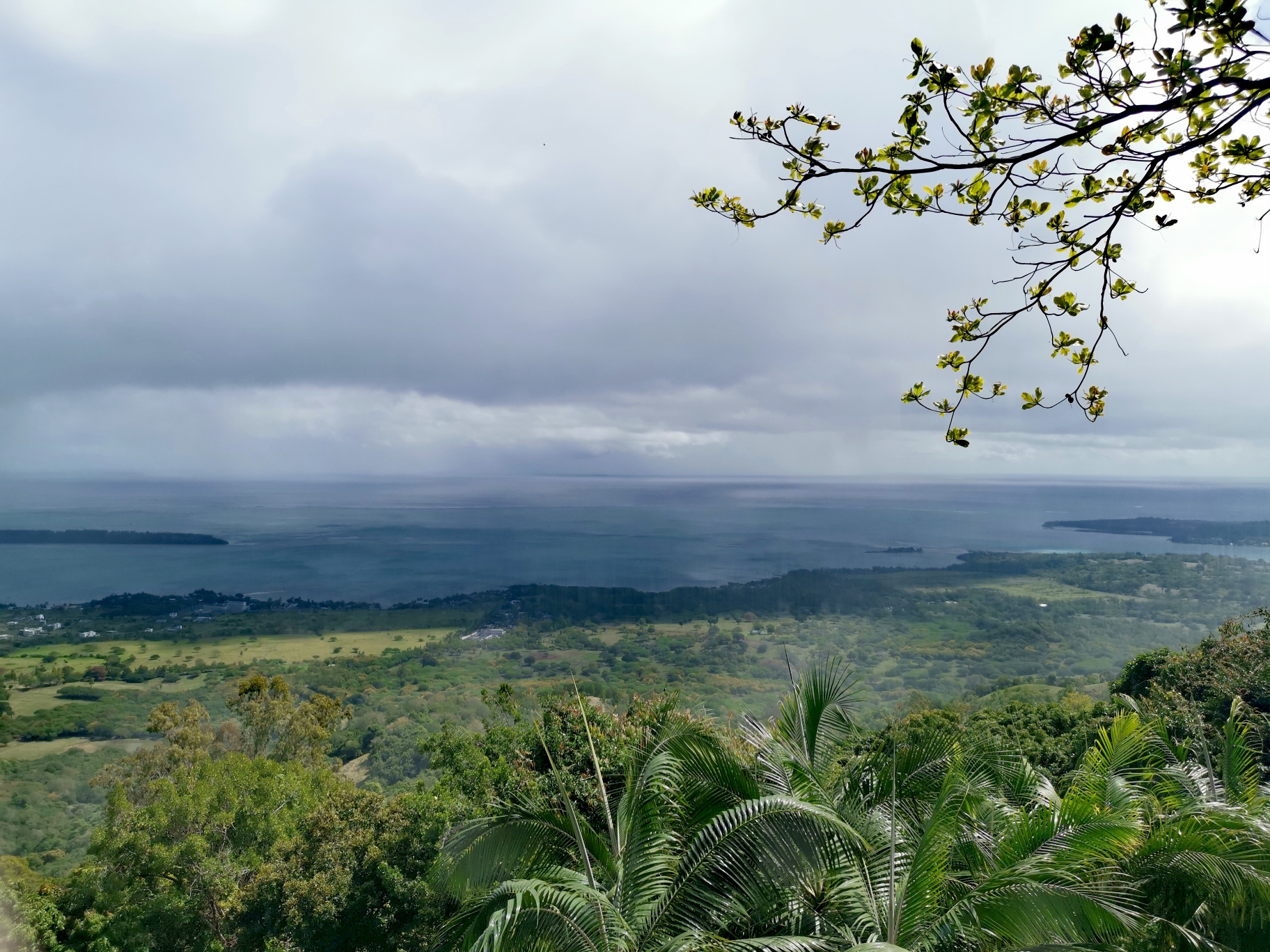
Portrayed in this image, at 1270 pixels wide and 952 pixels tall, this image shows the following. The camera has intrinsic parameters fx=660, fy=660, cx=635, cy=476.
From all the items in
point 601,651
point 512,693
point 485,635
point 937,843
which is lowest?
point 485,635

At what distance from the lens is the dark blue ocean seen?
7462 cm

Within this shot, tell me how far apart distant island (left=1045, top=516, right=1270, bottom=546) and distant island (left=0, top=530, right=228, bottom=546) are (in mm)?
126452

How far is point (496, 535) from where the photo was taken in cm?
10331

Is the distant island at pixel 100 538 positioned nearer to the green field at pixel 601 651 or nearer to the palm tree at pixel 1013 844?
the green field at pixel 601 651

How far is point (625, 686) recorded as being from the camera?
32281mm

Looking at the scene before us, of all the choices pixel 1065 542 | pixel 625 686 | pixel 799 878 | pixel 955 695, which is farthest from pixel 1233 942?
pixel 1065 542

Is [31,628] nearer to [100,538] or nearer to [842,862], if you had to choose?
[100,538]

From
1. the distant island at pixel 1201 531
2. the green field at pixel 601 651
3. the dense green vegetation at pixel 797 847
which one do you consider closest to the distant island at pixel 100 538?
the green field at pixel 601 651

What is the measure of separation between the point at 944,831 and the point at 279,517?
126406 mm

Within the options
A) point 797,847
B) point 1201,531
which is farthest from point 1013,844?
point 1201,531

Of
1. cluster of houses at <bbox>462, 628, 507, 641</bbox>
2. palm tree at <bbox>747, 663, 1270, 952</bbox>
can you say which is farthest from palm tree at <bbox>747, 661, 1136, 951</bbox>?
cluster of houses at <bbox>462, 628, 507, 641</bbox>

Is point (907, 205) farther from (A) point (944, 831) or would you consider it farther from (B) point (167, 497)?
(B) point (167, 497)

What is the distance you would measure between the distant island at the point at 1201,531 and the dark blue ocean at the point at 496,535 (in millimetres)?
1765

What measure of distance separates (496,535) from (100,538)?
4969 centimetres
